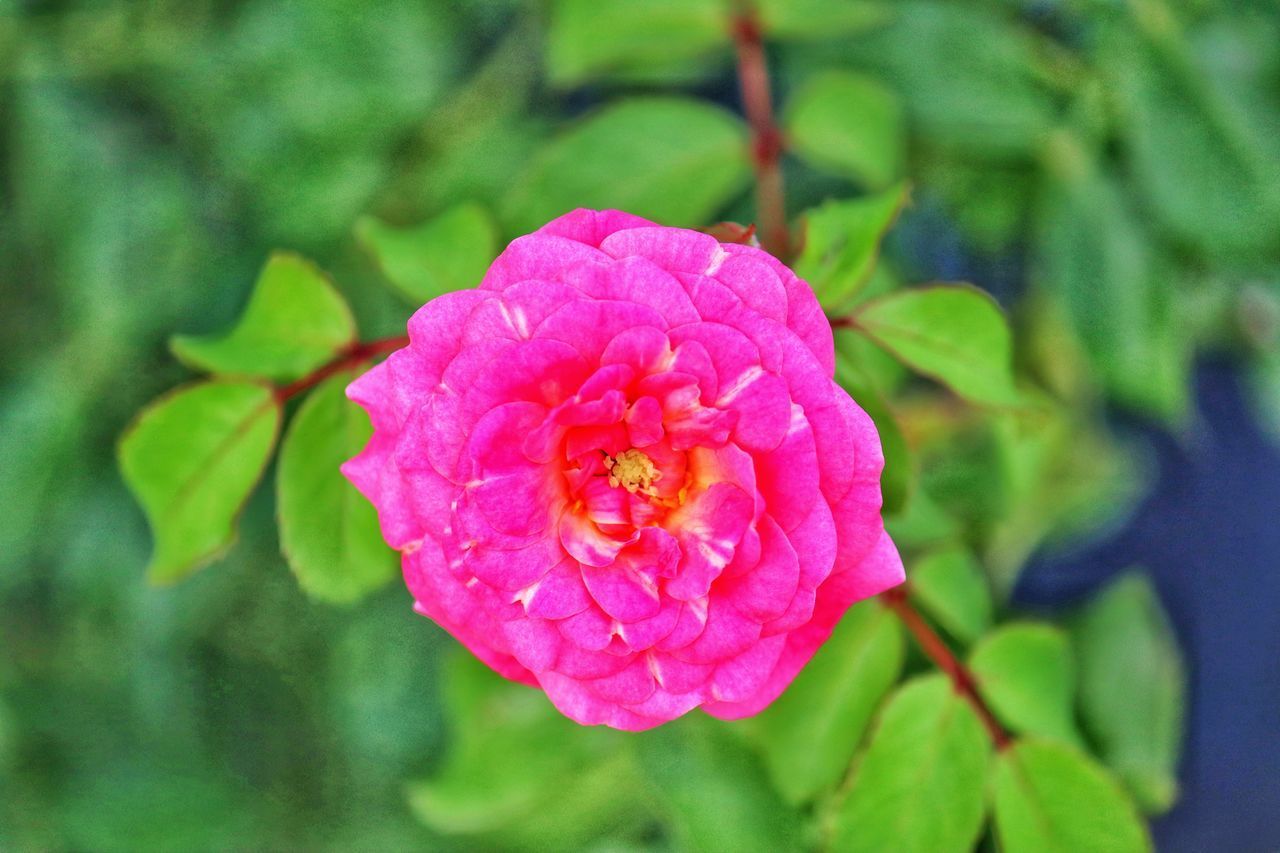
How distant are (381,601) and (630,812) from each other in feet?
1.09

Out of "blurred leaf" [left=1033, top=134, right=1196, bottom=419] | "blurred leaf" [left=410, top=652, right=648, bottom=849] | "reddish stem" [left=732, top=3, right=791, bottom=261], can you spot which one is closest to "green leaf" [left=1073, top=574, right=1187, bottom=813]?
"blurred leaf" [left=1033, top=134, right=1196, bottom=419]

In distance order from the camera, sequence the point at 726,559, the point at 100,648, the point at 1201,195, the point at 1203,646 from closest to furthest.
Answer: the point at 726,559
the point at 1201,195
the point at 100,648
the point at 1203,646

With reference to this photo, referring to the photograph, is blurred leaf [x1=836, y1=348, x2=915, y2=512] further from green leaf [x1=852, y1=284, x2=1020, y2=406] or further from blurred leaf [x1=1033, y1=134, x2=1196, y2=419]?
blurred leaf [x1=1033, y1=134, x2=1196, y2=419]

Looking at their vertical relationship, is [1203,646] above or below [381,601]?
below

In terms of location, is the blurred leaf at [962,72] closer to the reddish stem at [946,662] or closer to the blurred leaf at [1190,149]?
the blurred leaf at [1190,149]

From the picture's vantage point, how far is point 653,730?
72 centimetres

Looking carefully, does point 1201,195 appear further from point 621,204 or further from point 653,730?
point 653,730

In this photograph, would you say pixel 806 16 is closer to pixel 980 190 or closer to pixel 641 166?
pixel 641 166

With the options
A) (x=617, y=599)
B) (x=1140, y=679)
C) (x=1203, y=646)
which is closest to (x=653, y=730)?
(x=617, y=599)

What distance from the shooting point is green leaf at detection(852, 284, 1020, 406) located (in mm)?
608

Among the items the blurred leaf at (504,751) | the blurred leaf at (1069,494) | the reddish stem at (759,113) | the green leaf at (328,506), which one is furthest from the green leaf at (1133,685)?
the green leaf at (328,506)

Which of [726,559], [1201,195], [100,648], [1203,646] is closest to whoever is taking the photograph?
[726,559]

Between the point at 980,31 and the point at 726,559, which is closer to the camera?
the point at 726,559

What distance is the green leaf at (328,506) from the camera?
2.02 feet
